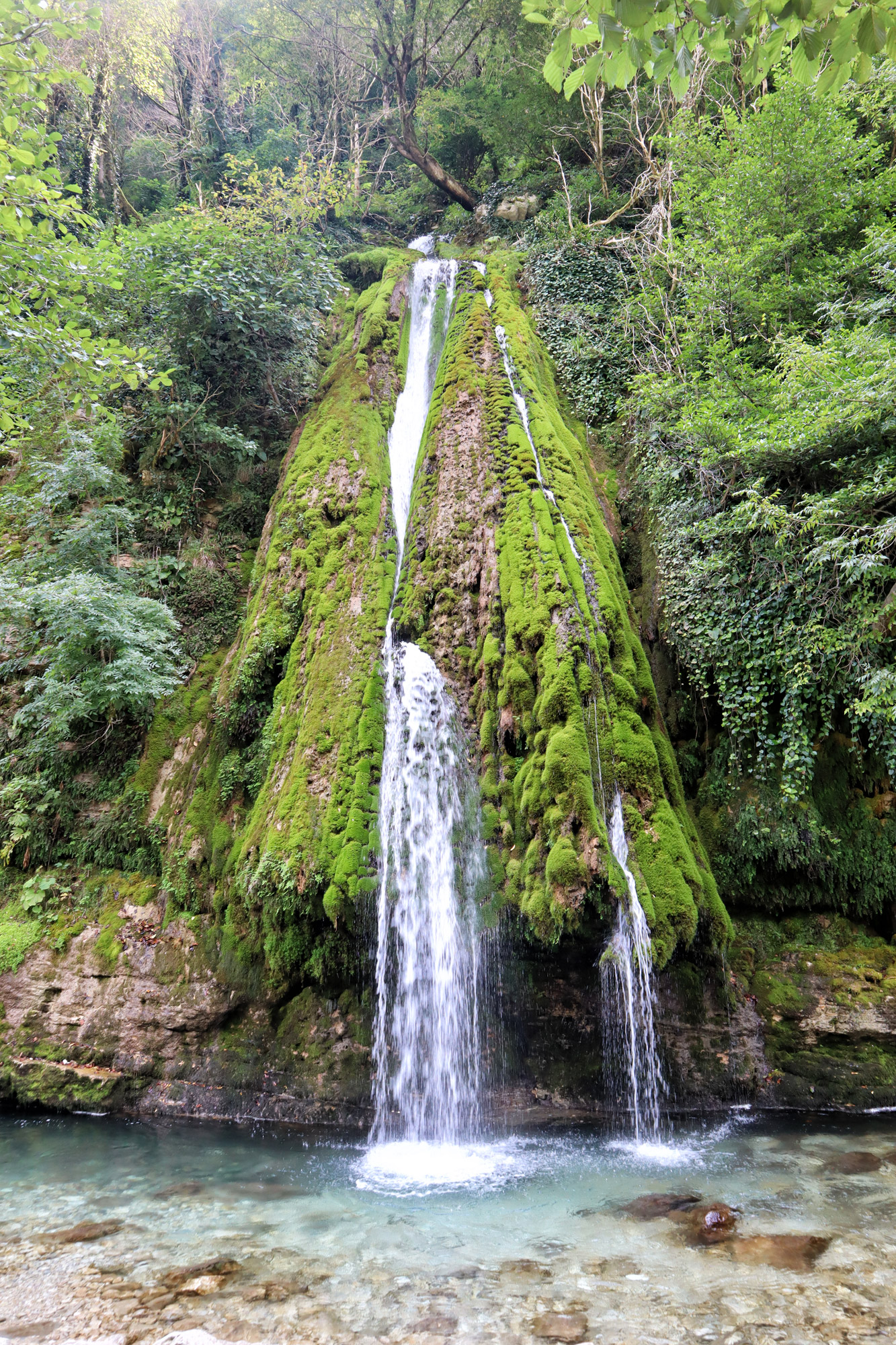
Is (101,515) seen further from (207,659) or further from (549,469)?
(549,469)

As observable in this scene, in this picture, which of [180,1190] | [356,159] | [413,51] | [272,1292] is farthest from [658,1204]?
Answer: [413,51]

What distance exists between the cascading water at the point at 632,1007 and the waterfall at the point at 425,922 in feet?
3.56

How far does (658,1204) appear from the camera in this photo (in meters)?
3.66

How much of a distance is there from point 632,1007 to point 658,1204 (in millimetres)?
1370

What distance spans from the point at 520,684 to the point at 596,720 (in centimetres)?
78

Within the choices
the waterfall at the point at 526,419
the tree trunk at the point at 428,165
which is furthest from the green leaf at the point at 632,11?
the tree trunk at the point at 428,165

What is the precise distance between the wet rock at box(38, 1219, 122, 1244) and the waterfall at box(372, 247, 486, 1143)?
83.1 inches

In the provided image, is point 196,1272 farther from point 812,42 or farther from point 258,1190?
point 812,42

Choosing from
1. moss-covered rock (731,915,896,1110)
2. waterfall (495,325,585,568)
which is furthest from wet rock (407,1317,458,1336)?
waterfall (495,325,585,568)

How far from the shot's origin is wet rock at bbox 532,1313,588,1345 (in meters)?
2.49

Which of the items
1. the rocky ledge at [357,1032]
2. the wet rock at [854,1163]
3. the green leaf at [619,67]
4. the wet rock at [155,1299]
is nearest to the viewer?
the green leaf at [619,67]

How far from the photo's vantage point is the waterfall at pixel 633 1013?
15.9 ft

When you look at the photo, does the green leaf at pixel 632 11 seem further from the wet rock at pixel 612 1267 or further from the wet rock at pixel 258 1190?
the wet rock at pixel 258 1190

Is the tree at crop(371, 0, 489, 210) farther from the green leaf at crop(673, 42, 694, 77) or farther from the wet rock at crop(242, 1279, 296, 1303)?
the wet rock at crop(242, 1279, 296, 1303)
